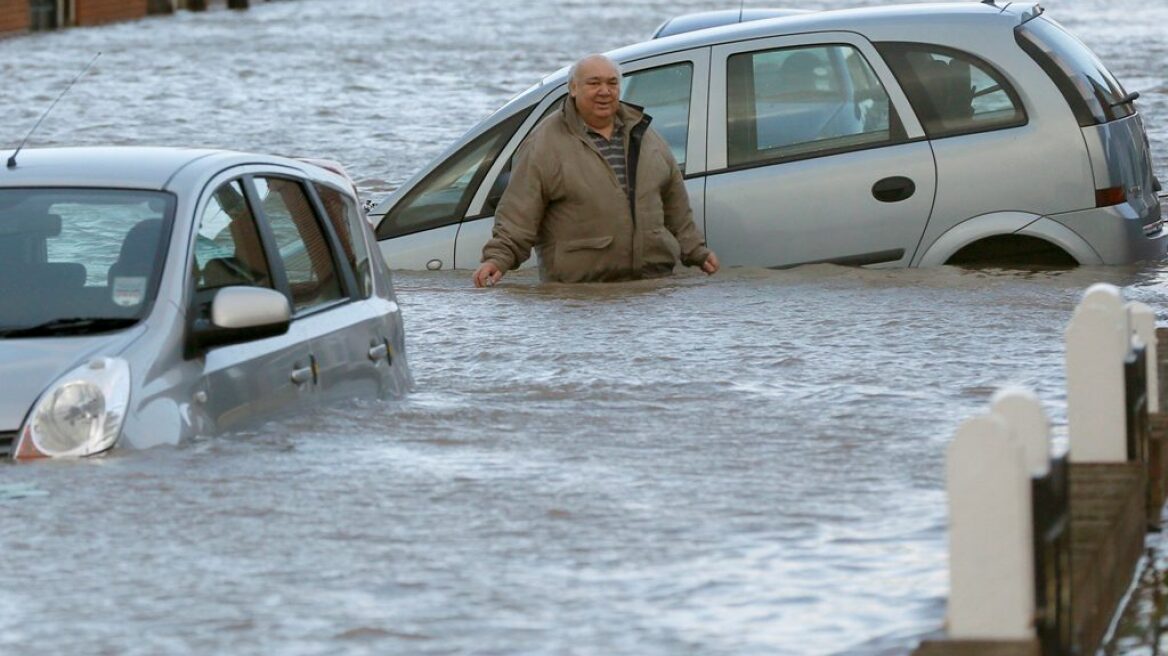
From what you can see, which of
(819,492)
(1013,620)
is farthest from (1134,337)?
(1013,620)

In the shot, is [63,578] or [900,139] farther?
[900,139]

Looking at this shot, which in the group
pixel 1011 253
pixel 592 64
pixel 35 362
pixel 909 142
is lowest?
pixel 1011 253

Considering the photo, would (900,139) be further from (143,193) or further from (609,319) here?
(143,193)

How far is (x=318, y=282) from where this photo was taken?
27.1 feet

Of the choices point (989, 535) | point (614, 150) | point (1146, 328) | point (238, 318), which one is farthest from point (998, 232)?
point (989, 535)

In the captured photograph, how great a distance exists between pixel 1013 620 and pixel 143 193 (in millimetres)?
3686

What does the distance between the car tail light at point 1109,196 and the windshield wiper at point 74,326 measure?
5551 millimetres

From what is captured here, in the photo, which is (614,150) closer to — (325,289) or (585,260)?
(585,260)

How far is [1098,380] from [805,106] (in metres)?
4.95

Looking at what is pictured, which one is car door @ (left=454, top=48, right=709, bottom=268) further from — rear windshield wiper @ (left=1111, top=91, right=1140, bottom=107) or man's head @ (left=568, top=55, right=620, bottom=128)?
rear windshield wiper @ (left=1111, top=91, right=1140, bottom=107)

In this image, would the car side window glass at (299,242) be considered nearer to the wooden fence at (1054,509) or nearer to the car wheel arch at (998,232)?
the wooden fence at (1054,509)

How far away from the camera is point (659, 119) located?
11992 mm

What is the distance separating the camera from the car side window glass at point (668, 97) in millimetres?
11828

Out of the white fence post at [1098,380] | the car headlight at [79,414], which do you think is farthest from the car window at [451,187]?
the white fence post at [1098,380]
